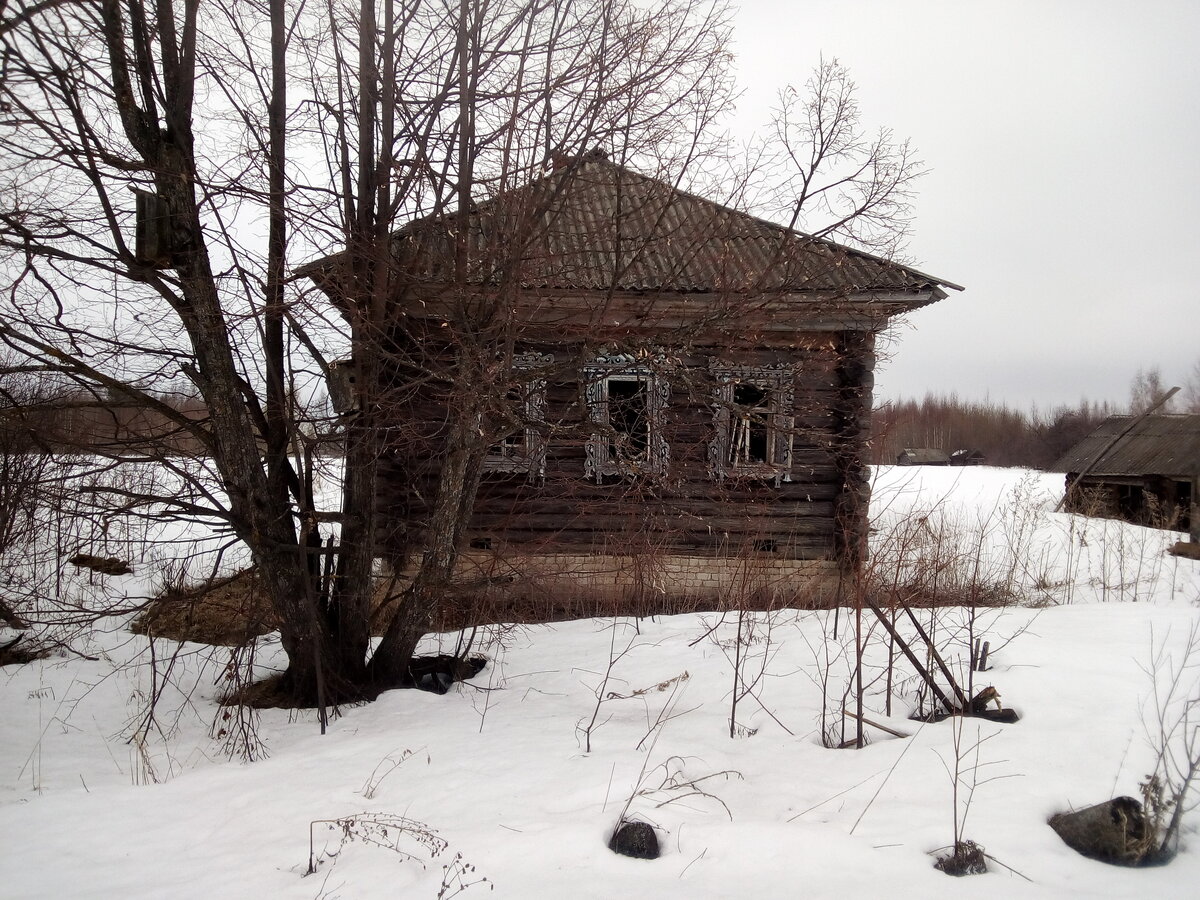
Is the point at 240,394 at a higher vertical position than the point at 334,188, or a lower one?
lower

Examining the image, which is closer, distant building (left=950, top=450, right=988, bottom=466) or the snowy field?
the snowy field

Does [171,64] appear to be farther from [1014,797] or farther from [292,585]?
[1014,797]

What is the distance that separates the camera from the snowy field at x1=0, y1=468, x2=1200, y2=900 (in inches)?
102

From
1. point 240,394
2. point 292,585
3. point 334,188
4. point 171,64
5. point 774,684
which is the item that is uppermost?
point 171,64

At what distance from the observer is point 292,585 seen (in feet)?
15.0

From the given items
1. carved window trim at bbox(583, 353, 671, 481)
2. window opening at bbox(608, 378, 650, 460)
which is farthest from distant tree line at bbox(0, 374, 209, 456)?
window opening at bbox(608, 378, 650, 460)

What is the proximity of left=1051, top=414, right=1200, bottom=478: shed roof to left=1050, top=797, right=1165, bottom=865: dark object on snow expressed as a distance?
13.7 meters

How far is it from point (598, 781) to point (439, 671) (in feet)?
6.57

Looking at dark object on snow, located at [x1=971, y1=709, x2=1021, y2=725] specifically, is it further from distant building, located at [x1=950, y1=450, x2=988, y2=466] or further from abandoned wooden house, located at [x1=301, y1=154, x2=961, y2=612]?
distant building, located at [x1=950, y1=450, x2=988, y2=466]

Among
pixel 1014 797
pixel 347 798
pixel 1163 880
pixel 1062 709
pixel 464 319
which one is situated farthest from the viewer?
pixel 464 319

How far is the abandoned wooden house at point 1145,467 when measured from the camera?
47.4ft

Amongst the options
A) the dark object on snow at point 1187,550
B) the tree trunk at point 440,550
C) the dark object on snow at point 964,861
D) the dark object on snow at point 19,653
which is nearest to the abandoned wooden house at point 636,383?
the tree trunk at point 440,550

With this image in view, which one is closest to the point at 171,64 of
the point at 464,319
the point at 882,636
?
the point at 464,319

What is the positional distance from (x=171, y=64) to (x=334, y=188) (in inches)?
45.5
